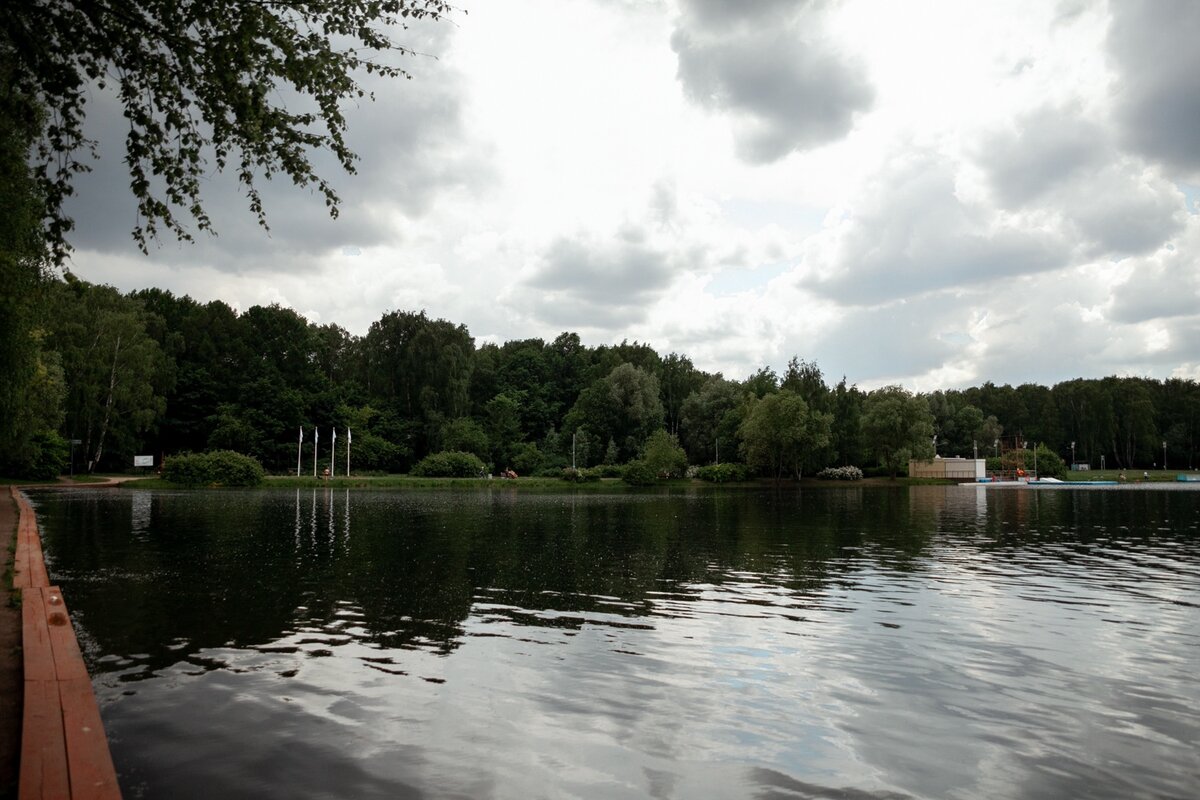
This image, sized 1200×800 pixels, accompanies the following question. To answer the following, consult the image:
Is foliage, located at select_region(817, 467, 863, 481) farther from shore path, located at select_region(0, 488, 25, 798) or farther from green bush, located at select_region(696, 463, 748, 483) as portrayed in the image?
shore path, located at select_region(0, 488, 25, 798)

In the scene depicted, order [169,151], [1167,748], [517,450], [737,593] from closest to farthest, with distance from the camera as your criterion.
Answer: [1167,748] → [169,151] → [737,593] → [517,450]

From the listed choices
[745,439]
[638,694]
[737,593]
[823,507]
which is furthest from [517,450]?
[638,694]

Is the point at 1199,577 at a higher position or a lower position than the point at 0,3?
lower

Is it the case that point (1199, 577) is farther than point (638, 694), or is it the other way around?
point (1199, 577)

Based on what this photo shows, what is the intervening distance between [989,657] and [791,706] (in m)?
4.23

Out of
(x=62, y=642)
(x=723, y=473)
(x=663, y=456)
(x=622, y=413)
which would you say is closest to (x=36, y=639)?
(x=62, y=642)

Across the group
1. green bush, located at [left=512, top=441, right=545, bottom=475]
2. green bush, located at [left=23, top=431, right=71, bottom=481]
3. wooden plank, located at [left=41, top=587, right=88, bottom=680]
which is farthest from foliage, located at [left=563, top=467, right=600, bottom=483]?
wooden plank, located at [left=41, top=587, right=88, bottom=680]

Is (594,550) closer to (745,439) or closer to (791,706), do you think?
(791,706)

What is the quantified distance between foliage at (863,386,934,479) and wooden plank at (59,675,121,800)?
4028 inches

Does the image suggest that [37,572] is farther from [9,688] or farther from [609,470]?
[609,470]

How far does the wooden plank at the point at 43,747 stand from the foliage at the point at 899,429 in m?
103

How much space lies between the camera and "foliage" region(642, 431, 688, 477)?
306 feet

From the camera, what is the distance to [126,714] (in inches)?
326

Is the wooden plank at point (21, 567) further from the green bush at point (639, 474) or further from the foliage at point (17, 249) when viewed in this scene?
the green bush at point (639, 474)
